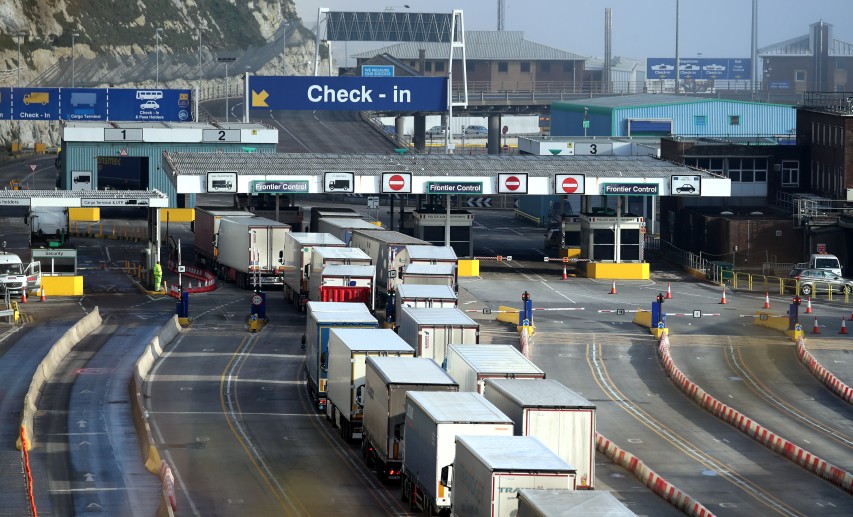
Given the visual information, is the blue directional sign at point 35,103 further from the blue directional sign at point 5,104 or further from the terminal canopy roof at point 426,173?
the terminal canopy roof at point 426,173

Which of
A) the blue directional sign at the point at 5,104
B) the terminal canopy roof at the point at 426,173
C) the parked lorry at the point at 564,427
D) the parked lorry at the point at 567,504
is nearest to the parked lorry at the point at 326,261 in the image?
the terminal canopy roof at the point at 426,173

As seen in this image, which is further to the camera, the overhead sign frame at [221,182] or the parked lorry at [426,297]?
the overhead sign frame at [221,182]

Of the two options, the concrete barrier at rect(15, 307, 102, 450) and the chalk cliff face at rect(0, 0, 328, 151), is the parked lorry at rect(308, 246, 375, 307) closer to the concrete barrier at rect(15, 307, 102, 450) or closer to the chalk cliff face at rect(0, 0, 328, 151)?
the concrete barrier at rect(15, 307, 102, 450)

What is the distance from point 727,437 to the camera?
1763 inches

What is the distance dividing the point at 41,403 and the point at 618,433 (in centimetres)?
1775

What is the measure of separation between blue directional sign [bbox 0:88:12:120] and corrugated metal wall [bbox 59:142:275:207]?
34.1 ft

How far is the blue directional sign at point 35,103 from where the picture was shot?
116m

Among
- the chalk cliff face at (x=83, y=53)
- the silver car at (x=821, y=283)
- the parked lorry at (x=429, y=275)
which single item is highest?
the chalk cliff face at (x=83, y=53)

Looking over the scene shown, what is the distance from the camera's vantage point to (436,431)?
3241cm

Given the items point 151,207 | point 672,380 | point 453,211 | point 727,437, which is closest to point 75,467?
point 727,437

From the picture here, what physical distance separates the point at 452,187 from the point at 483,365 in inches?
1657

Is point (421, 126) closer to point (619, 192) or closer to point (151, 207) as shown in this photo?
point (619, 192)

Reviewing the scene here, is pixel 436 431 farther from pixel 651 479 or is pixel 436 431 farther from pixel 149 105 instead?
pixel 149 105

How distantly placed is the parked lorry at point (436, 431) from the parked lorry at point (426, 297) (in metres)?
16.9
